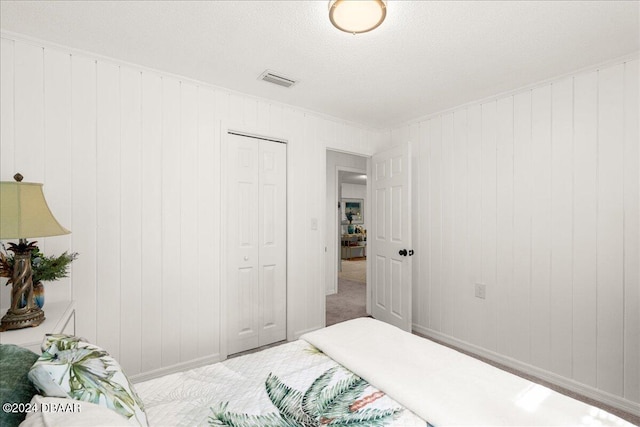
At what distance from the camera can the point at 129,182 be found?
236cm

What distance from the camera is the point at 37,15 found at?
1.79 metres

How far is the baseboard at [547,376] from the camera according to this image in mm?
2153

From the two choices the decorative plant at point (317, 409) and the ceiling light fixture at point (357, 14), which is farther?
the ceiling light fixture at point (357, 14)

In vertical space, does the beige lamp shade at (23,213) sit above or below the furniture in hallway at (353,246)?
above

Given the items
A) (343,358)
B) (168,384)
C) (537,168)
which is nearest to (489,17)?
(537,168)

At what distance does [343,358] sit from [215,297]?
1628mm

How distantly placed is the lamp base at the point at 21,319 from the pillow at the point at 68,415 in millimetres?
1110

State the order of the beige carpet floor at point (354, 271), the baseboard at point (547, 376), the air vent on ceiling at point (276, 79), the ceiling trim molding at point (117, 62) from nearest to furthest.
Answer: the ceiling trim molding at point (117, 62) → the baseboard at point (547, 376) → the air vent on ceiling at point (276, 79) → the beige carpet floor at point (354, 271)

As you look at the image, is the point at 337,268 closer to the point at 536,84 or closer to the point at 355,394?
the point at 536,84

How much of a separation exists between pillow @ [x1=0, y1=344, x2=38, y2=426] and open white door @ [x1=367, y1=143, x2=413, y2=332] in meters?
2.97

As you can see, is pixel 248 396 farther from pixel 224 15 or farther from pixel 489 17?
pixel 489 17

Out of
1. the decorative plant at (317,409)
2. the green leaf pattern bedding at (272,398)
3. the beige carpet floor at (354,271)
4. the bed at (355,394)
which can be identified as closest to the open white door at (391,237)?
the bed at (355,394)

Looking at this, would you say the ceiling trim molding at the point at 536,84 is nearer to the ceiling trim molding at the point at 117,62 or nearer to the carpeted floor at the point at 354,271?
the ceiling trim molding at the point at 117,62

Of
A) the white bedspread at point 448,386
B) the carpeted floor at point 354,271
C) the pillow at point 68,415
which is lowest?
the carpeted floor at point 354,271
